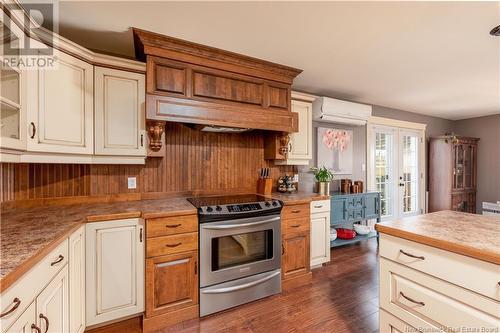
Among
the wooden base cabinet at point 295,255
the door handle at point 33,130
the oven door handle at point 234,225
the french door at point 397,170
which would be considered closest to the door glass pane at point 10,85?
the door handle at point 33,130

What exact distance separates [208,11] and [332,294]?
272 cm

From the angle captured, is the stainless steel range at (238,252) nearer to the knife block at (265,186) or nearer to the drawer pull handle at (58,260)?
the knife block at (265,186)

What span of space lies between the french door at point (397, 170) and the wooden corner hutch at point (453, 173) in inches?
9.9

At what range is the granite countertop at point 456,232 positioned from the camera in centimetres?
109

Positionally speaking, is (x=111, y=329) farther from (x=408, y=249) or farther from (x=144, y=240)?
(x=408, y=249)

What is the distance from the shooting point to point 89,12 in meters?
1.70

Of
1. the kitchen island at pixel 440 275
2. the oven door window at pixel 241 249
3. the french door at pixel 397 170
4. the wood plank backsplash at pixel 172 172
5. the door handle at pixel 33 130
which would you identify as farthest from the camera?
the french door at pixel 397 170

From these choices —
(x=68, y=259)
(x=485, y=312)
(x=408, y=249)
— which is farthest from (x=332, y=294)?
(x=68, y=259)

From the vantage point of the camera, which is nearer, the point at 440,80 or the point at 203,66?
the point at 203,66

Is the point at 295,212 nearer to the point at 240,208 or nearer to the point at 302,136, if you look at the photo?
the point at 240,208

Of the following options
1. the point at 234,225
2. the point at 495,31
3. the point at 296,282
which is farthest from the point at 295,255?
A: the point at 495,31

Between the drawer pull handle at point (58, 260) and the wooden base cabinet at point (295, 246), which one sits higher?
the drawer pull handle at point (58, 260)

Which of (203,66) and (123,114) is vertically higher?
(203,66)

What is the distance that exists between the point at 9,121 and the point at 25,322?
3.82ft
